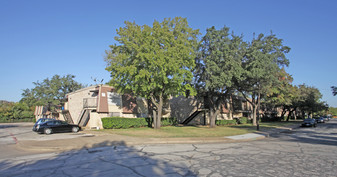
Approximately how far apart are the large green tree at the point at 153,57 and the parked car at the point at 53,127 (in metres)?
6.60

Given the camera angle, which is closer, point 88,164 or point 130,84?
point 88,164

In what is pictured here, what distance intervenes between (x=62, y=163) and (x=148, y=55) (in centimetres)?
1211

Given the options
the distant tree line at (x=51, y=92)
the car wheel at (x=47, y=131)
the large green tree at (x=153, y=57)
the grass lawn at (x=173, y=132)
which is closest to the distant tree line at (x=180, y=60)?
the large green tree at (x=153, y=57)

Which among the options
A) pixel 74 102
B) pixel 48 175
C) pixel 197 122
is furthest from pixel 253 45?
pixel 74 102

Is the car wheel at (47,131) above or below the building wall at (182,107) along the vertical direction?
below

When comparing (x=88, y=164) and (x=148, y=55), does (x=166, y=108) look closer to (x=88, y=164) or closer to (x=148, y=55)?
(x=148, y=55)

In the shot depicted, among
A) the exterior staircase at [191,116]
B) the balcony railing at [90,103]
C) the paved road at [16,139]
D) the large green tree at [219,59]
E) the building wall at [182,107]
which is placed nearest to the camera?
the paved road at [16,139]

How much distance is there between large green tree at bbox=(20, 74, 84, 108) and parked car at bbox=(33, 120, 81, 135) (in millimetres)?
18721

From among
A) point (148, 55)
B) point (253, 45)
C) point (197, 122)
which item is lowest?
point (197, 122)

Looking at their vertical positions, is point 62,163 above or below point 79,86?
below

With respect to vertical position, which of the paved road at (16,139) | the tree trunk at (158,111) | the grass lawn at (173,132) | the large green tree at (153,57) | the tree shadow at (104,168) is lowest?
the paved road at (16,139)

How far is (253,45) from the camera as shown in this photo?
81.0 ft

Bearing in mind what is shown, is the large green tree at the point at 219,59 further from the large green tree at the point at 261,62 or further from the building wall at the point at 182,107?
the building wall at the point at 182,107

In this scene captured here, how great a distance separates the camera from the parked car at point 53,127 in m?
20.0
